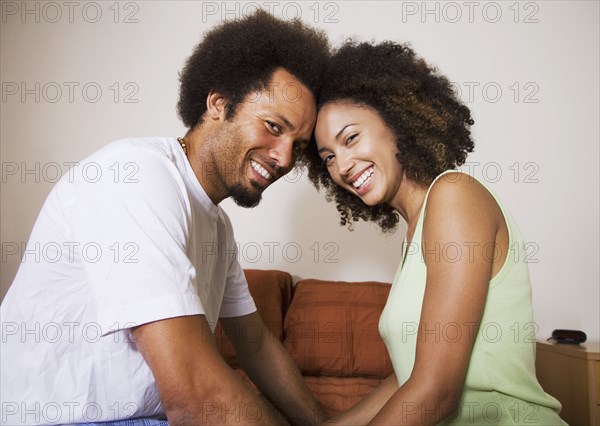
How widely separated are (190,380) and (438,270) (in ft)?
1.71

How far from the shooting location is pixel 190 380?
85 cm

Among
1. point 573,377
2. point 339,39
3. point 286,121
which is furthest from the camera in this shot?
point 339,39

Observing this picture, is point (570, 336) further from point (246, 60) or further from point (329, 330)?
point (246, 60)

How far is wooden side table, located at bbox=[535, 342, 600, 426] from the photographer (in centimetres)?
203

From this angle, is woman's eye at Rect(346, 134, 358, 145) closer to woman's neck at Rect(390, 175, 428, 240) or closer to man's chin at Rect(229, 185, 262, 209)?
woman's neck at Rect(390, 175, 428, 240)

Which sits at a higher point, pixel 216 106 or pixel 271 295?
pixel 216 106

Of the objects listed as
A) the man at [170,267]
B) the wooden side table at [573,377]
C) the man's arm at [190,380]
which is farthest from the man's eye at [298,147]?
the wooden side table at [573,377]

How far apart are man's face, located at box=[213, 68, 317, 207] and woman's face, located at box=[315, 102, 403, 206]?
76 millimetres

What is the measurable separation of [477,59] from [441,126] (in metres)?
1.41

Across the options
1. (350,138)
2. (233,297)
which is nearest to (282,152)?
(350,138)

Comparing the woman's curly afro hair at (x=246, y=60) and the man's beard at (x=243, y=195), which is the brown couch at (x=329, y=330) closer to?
the man's beard at (x=243, y=195)

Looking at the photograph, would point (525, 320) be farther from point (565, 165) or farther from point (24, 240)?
point (24, 240)

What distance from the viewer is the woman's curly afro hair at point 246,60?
1.45 meters

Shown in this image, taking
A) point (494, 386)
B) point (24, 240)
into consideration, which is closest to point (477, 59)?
point (494, 386)
